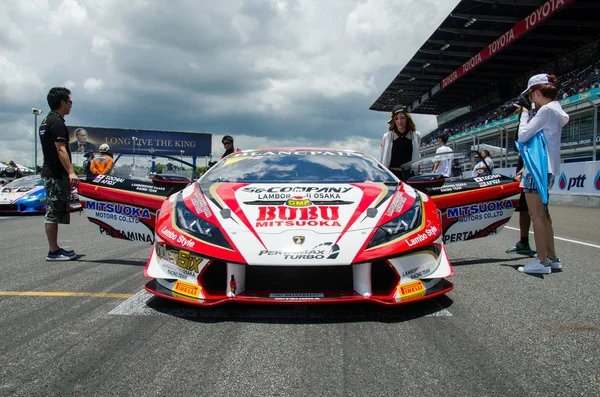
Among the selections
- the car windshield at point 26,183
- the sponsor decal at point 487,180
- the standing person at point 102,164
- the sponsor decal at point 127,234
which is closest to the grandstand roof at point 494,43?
the sponsor decal at point 487,180

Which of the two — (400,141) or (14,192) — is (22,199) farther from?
(400,141)

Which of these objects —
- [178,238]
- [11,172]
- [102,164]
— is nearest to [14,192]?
[102,164]

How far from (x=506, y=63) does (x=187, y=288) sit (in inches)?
1273

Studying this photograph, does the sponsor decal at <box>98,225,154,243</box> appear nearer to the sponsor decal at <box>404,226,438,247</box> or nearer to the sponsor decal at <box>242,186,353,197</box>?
the sponsor decal at <box>242,186,353,197</box>

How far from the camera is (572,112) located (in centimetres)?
1596

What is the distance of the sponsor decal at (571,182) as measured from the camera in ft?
40.1

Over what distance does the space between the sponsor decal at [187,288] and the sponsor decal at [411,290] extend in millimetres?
1058

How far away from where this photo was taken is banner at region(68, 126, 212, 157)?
39.7 m

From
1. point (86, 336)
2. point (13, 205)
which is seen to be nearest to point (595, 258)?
point (86, 336)

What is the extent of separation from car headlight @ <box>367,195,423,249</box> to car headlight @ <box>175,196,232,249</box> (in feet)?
2.68

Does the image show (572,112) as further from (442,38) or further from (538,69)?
(538,69)

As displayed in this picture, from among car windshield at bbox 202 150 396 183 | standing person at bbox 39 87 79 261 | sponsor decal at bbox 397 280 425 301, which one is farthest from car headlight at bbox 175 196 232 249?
standing person at bbox 39 87 79 261

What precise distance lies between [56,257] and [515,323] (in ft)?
13.0

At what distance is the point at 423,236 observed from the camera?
2.52 meters
